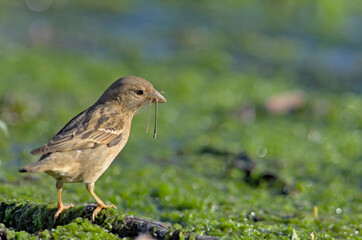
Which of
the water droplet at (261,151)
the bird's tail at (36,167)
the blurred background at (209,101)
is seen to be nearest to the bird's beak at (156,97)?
the blurred background at (209,101)

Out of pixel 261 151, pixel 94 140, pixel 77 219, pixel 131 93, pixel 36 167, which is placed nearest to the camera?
pixel 36 167

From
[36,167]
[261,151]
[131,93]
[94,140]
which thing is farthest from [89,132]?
[261,151]

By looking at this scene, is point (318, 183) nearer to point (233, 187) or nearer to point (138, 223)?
point (233, 187)

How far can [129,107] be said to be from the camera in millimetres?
5531

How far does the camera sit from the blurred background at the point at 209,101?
6.66 m

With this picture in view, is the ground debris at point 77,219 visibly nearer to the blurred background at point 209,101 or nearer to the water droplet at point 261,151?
the blurred background at point 209,101

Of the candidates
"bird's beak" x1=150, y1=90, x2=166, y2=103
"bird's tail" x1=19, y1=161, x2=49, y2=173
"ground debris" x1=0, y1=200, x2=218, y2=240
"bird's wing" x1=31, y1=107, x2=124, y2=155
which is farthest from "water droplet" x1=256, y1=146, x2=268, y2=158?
"bird's tail" x1=19, y1=161, x2=49, y2=173

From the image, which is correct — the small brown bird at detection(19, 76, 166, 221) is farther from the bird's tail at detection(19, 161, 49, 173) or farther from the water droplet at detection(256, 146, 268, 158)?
the water droplet at detection(256, 146, 268, 158)

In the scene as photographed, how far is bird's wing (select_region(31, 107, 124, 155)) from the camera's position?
476 centimetres

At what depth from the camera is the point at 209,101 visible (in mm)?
10438

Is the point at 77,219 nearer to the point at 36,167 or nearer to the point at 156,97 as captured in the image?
the point at 36,167

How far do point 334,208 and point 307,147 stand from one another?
2.08m

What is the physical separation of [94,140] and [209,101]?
221 inches

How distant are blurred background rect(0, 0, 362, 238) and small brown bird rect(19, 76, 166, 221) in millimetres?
1026
